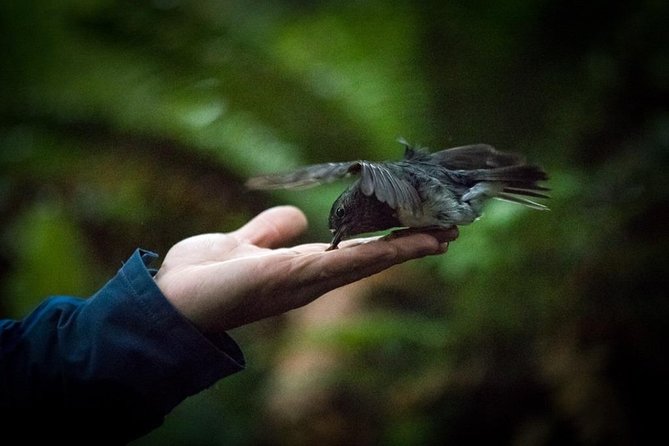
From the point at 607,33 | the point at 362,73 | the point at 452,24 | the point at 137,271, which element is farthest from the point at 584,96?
the point at 137,271

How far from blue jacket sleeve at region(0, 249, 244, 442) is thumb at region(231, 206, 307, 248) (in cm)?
33

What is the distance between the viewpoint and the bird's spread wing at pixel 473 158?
1.12 meters

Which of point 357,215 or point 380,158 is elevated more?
point 380,158

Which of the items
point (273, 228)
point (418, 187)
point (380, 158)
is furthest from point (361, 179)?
point (380, 158)

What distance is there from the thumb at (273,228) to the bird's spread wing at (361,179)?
0.86 feet

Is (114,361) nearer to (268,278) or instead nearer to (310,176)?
(268,278)

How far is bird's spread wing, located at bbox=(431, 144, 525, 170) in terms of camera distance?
1120mm

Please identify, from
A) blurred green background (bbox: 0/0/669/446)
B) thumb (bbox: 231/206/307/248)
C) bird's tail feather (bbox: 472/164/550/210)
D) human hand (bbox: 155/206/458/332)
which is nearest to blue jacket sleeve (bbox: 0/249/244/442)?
human hand (bbox: 155/206/458/332)

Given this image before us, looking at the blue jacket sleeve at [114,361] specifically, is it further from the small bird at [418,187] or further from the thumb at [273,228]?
the thumb at [273,228]

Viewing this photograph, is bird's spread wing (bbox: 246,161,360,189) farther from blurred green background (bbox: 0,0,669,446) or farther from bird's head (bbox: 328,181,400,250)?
blurred green background (bbox: 0,0,669,446)

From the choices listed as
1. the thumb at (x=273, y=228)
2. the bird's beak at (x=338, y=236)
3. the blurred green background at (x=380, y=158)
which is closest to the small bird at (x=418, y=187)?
the bird's beak at (x=338, y=236)

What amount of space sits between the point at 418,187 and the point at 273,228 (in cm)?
33

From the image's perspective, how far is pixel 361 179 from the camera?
0.88 m

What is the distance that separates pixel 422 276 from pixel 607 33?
2.67 feet
